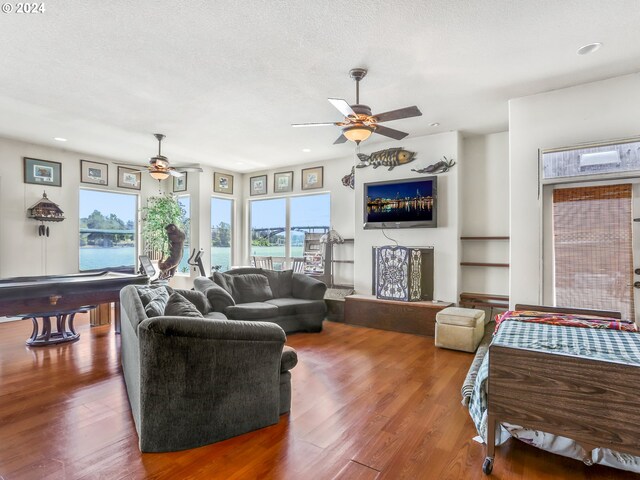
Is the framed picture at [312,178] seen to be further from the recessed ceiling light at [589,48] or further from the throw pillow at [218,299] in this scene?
the recessed ceiling light at [589,48]

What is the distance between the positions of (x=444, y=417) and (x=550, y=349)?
1.03 m

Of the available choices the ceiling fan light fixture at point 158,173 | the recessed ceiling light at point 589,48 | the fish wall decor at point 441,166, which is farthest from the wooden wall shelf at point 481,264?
the ceiling fan light fixture at point 158,173

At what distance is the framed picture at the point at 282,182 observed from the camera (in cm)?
762

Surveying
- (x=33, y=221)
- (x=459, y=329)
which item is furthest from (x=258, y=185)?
(x=459, y=329)

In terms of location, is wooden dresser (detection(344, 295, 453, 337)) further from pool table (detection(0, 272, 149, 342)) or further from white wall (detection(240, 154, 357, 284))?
pool table (detection(0, 272, 149, 342))

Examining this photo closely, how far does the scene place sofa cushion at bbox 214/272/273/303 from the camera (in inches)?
195

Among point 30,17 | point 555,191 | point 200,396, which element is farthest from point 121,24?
point 555,191

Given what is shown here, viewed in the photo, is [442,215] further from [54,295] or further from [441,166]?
[54,295]

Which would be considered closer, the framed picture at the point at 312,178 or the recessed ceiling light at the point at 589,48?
the recessed ceiling light at the point at 589,48

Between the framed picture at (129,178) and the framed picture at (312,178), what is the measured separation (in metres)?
3.39

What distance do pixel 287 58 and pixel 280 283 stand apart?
10.9 ft

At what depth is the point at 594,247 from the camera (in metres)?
3.55

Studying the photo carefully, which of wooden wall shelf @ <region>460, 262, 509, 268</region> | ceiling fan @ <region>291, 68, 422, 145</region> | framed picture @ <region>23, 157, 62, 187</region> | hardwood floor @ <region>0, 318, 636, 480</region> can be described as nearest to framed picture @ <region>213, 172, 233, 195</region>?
framed picture @ <region>23, 157, 62, 187</region>

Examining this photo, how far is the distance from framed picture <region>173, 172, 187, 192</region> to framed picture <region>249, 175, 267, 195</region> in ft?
4.70
